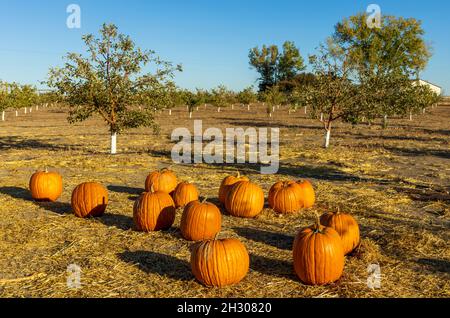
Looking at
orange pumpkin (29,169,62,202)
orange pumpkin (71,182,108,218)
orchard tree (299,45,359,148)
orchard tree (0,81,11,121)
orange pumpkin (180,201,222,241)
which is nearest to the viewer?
orange pumpkin (180,201,222,241)

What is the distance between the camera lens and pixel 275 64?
95438mm

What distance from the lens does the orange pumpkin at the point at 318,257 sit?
203 inches

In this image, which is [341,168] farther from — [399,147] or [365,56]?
[365,56]

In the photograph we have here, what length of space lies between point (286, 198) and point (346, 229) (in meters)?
2.28

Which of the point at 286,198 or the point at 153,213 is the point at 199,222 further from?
the point at 286,198

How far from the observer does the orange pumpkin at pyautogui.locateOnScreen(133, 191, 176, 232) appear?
716 cm

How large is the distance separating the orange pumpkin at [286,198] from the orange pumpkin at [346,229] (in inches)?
73.8

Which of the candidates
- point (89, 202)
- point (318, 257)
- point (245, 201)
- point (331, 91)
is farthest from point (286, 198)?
point (331, 91)

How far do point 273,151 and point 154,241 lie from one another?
42.2 ft

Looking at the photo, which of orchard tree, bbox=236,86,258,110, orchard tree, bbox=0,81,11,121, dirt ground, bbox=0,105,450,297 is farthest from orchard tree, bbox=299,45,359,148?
orchard tree, bbox=236,86,258,110

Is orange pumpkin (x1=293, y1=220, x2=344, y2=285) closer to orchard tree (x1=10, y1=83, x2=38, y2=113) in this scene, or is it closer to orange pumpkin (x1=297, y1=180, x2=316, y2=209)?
orange pumpkin (x1=297, y1=180, x2=316, y2=209)

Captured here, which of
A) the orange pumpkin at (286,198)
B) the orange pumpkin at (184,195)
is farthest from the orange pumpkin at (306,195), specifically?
the orange pumpkin at (184,195)

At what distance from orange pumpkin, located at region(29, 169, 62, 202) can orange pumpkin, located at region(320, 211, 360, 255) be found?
6111mm
